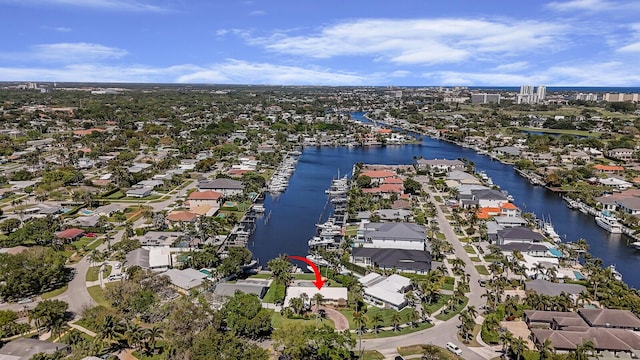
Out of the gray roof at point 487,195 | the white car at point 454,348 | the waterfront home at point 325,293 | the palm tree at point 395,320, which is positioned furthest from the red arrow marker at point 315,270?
the gray roof at point 487,195

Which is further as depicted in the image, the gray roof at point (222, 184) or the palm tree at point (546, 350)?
the gray roof at point (222, 184)

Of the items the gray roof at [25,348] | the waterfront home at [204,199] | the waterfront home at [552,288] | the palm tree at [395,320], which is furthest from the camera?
the waterfront home at [204,199]

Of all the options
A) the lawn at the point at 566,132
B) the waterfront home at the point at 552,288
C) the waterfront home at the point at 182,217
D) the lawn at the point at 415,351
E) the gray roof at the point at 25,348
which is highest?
the lawn at the point at 566,132

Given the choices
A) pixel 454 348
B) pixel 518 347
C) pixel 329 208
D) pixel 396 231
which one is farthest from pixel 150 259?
pixel 518 347

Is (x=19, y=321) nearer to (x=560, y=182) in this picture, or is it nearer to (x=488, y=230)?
(x=488, y=230)

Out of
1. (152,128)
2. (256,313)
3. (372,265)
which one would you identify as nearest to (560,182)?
(372,265)

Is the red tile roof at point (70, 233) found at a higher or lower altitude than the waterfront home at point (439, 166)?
lower

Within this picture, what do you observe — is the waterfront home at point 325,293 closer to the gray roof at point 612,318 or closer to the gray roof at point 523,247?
the gray roof at point 612,318
